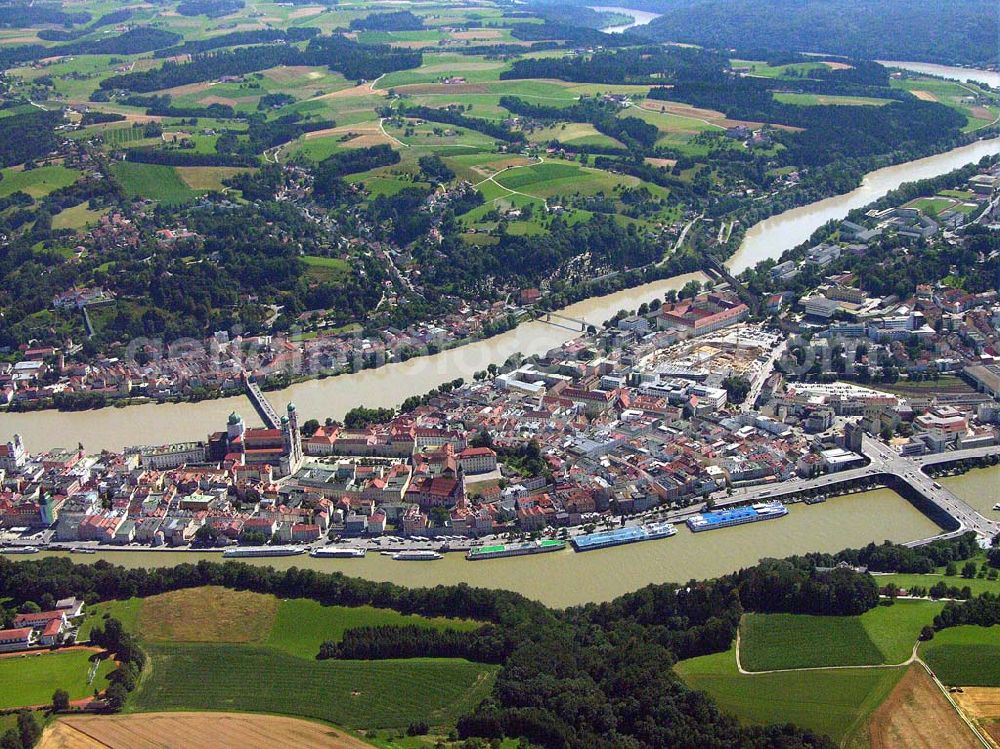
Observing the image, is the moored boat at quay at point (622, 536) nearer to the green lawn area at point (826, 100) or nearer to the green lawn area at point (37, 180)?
the green lawn area at point (37, 180)

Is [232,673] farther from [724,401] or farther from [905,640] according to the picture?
[724,401]

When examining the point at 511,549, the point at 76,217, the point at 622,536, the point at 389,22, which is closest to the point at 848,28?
the point at 389,22

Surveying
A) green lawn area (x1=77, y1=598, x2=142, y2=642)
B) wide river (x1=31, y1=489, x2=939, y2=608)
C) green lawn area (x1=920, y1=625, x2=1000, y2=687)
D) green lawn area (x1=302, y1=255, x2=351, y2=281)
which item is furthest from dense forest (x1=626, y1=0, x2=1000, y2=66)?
green lawn area (x1=77, y1=598, x2=142, y2=642)

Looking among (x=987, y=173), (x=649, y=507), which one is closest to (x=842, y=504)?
(x=649, y=507)

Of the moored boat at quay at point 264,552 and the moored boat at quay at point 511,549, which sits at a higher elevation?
the moored boat at quay at point 511,549

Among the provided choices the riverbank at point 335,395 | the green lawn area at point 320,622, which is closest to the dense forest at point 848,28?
the riverbank at point 335,395
